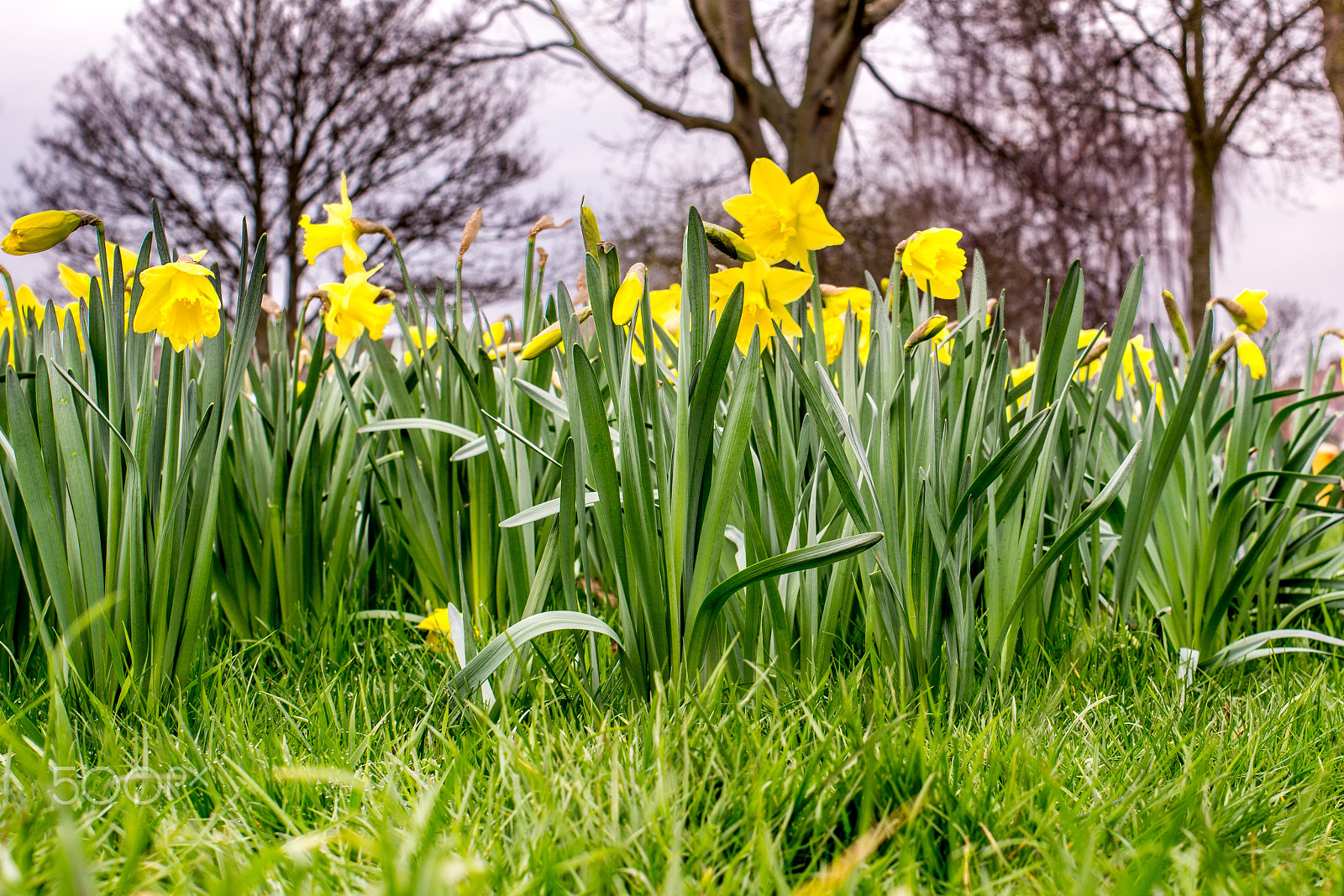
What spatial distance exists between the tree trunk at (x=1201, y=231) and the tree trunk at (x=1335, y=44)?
2.28 meters

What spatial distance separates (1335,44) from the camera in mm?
5258

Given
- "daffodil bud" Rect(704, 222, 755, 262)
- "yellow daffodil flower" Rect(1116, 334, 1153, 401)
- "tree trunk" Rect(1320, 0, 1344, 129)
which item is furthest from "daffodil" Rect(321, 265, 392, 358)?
"tree trunk" Rect(1320, 0, 1344, 129)

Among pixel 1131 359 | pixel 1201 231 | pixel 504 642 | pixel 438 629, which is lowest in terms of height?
pixel 438 629

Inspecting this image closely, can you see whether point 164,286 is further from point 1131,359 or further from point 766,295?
point 1131,359

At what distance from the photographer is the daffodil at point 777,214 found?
1.13 m

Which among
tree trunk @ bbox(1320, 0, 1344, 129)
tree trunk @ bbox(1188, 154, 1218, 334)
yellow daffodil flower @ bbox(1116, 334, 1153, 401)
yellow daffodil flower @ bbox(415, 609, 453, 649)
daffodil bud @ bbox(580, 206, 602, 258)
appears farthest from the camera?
tree trunk @ bbox(1188, 154, 1218, 334)

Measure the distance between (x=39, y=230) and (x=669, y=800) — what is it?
1.10 m

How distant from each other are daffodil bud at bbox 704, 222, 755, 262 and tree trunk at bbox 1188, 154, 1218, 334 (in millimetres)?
7743

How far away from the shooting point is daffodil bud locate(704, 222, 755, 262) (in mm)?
1020

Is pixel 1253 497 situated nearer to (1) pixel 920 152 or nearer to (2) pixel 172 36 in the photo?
(1) pixel 920 152

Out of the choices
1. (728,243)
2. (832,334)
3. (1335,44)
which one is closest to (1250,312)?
(832,334)

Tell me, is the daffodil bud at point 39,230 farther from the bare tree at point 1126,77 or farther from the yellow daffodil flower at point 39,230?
the bare tree at point 1126,77

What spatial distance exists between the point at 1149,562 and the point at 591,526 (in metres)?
1.08

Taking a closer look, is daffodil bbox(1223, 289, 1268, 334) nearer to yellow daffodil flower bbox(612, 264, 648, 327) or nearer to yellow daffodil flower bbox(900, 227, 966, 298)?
yellow daffodil flower bbox(900, 227, 966, 298)
